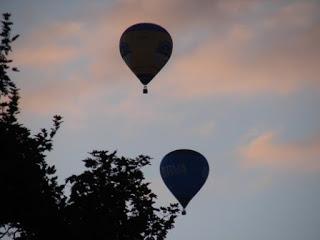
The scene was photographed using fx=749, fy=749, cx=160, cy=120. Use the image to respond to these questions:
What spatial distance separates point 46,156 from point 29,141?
85 cm

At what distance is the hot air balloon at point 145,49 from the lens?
4162cm

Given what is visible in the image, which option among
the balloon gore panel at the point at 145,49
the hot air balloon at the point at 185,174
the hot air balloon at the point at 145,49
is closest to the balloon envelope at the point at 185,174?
the hot air balloon at the point at 185,174

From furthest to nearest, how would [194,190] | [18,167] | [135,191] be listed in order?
[194,190] → [135,191] → [18,167]

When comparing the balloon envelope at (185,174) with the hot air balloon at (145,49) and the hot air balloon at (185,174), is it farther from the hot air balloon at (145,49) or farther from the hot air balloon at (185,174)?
the hot air balloon at (145,49)

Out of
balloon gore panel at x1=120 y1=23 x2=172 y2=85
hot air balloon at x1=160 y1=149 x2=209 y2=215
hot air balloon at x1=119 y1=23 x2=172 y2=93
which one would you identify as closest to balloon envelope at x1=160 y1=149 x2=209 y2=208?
hot air balloon at x1=160 y1=149 x2=209 y2=215

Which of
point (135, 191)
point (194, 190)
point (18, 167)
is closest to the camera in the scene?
point (18, 167)

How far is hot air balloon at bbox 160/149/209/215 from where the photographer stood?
1591 inches

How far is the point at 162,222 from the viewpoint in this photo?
28.7 meters

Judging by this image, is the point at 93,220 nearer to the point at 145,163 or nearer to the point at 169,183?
the point at 145,163

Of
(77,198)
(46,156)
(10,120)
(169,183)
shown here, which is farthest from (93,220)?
(169,183)

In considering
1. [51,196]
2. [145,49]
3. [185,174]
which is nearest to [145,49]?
[145,49]

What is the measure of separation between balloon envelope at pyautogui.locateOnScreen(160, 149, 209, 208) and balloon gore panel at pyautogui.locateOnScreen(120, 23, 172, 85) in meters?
4.68

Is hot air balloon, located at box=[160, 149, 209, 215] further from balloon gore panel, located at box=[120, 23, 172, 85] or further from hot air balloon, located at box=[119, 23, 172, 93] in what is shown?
balloon gore panel, located at box=[120, 23, 172, 85]

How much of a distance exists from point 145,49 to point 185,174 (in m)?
7.28
